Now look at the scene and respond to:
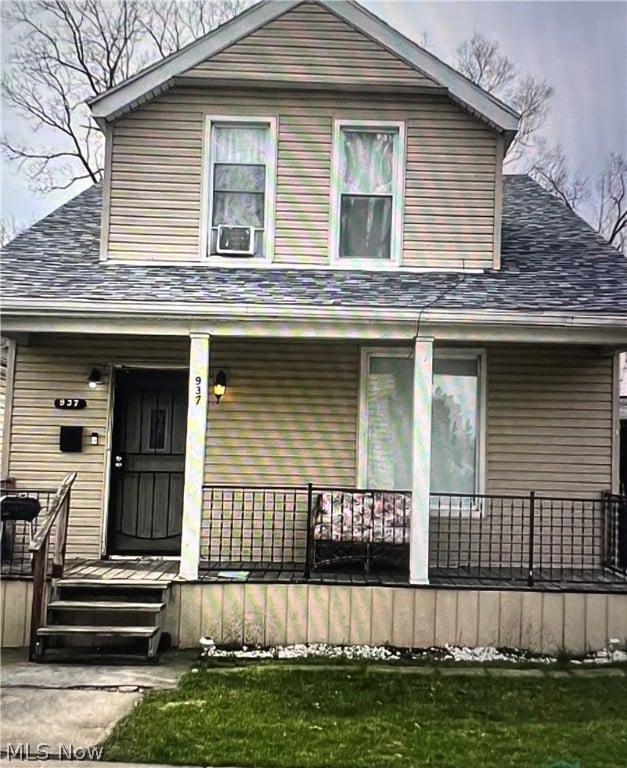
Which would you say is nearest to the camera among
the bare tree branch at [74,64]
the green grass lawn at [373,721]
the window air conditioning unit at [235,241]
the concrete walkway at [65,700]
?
the green grass lawn at [373,721]

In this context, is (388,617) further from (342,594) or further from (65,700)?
(65,700)

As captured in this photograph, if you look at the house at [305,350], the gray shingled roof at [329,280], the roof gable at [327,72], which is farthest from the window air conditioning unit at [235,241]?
the roof gable at [327,72]

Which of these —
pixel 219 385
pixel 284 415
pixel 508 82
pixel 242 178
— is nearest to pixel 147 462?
pixel 219 385

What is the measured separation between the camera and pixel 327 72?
24.4 feet

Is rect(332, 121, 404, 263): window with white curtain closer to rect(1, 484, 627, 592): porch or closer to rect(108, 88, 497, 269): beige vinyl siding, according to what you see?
rect(108, 88, 497, 269): beige vinyl siding

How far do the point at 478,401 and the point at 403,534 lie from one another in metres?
1.70

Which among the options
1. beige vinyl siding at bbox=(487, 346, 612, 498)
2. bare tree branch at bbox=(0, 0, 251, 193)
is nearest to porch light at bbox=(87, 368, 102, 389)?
beige vinyl siding at bbox=(487, 346, 612, 498)

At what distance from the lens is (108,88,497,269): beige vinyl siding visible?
7477 millimetres

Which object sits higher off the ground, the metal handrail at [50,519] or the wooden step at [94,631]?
the metal handrail at [50,519]

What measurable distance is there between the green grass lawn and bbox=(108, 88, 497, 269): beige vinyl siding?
4098 millimetres

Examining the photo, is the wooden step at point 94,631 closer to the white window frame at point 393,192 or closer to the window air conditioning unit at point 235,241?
the window air conditioning unit at point 235,241

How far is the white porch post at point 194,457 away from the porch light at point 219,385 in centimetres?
105

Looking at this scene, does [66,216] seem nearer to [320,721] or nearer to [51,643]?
[51,643]

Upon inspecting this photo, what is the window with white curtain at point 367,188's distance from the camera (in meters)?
7.54
